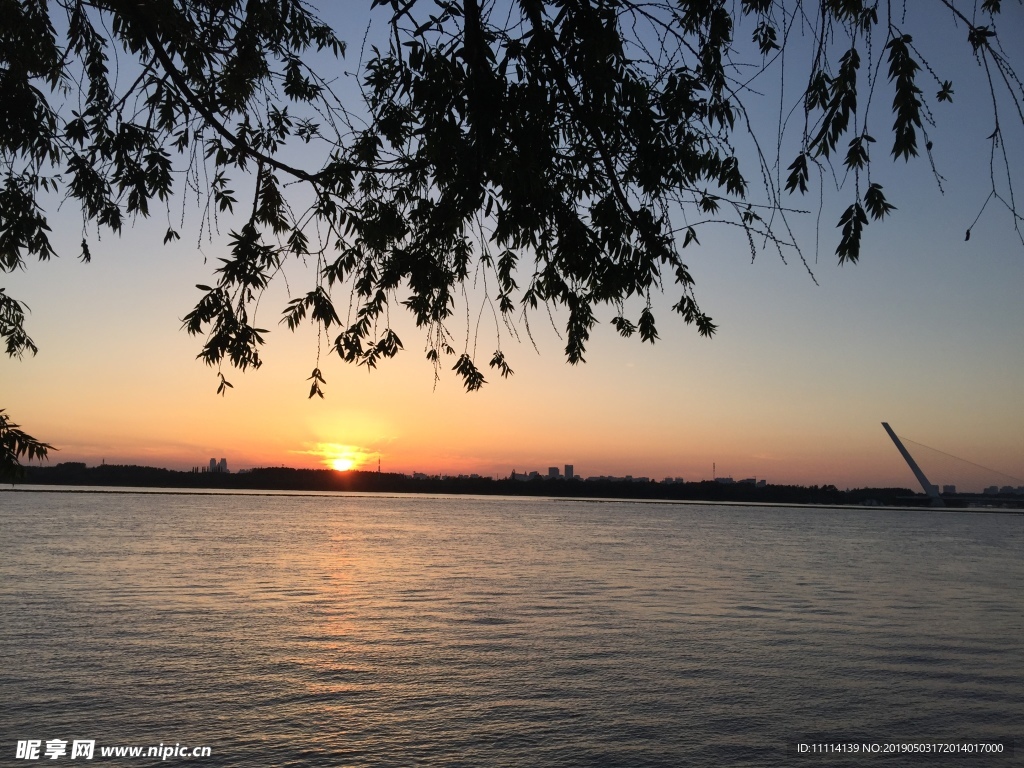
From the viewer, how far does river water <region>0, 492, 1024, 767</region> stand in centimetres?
756

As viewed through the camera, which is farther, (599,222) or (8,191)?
(8,191)

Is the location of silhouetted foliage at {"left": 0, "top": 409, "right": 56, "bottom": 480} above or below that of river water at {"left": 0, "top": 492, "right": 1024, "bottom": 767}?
above

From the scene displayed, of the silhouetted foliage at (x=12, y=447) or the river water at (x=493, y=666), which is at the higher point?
the silhouetted foliage at (x=12, y=447)

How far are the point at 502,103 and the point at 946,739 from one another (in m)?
7.29

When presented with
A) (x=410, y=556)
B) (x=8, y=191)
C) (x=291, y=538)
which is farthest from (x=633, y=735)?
(x=291, y=538)

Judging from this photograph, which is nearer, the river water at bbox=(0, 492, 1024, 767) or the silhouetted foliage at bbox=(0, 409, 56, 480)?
the silhouetted foliage at bbox=(0, 409, 56, 480)

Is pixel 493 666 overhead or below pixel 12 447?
below

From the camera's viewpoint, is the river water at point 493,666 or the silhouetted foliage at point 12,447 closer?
the silhouetted foliage at point 12,447

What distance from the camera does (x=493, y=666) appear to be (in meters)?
10.7

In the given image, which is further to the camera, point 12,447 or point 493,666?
point 493,666

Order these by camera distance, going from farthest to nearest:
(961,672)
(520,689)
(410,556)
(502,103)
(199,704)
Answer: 1. (410,556)
2. (961,672)
3. (520,689)
4. (199,704)
5. (502,103)

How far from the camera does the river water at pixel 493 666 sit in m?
7.56

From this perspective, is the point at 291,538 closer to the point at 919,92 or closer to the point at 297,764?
the point at 297,764

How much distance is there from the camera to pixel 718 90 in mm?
6598
